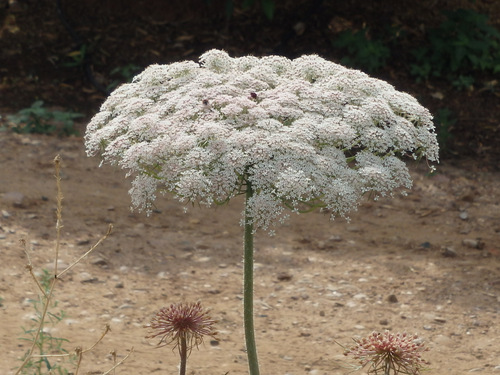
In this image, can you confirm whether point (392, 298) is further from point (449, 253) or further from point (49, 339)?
point (49, 339)

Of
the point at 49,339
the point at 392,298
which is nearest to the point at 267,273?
the point at 392,298

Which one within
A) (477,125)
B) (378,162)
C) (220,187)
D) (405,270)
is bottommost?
(220,187)

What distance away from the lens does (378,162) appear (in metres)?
2.68

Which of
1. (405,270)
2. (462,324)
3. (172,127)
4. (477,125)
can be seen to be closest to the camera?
(172,127)

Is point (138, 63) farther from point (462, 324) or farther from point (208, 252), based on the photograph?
point (462, 324)

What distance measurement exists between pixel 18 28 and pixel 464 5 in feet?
17.3

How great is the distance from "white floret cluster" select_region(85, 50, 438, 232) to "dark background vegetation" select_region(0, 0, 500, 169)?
4.81 metres

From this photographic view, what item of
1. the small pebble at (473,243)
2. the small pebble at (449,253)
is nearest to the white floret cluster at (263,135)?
the small pebble at (449,253)

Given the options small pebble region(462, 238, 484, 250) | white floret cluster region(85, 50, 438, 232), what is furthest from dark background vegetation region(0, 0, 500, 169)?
white floret cluster region(85, 50, 438, 232)

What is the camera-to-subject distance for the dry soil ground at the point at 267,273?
165 inches

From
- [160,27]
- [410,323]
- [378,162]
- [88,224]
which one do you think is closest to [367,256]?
[410,323]

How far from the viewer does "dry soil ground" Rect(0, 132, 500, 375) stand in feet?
13.8

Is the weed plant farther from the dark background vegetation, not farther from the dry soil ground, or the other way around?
the dark background vegetation

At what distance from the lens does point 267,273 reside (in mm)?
5270
